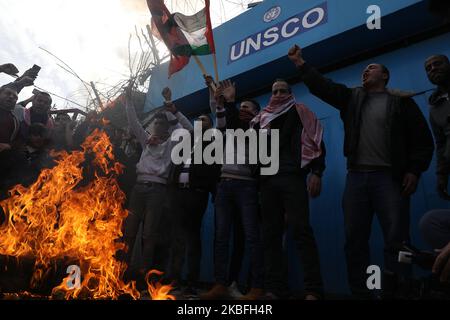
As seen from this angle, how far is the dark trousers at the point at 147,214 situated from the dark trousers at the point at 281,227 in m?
1.69

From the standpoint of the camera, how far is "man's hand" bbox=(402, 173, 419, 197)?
2.92m

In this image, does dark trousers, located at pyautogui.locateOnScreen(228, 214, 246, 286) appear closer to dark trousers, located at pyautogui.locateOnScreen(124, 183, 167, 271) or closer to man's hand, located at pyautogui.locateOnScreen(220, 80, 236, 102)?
dark trousers, located at pyautogui.locateOnScreen(124, 183, 167, 271)

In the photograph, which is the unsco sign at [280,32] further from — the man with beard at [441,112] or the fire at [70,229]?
the fire at [70,229]

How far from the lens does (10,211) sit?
361 centimetres

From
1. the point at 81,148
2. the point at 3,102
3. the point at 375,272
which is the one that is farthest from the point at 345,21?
the point at 3,102

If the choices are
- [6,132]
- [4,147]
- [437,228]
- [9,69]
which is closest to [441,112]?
[437,228]

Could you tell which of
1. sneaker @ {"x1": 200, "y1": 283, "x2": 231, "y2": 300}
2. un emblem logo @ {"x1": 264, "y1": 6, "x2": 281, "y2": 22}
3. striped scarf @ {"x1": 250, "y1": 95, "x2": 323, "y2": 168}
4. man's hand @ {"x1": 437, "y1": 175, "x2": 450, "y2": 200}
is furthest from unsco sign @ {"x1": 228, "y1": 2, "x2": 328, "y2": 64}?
sneaker @ {"x1": 200, "y1": 283, "x2": 231, "y2": 300}

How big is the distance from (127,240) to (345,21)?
14.9 feet

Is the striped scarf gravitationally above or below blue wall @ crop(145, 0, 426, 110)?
below

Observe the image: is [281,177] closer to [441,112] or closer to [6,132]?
[441,112]

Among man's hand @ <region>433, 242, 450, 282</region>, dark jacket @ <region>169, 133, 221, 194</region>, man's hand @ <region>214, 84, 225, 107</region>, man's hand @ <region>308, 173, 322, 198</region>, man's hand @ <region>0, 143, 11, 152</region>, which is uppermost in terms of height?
man's hand @ <region>214, 84, 225, 107</region>

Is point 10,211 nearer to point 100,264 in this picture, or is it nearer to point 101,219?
point 101,219

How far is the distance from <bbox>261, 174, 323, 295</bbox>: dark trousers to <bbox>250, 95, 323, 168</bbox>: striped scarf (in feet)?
0.91

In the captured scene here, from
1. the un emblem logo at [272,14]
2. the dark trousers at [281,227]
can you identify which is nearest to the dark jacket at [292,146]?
the dark trousers at [281,227]
